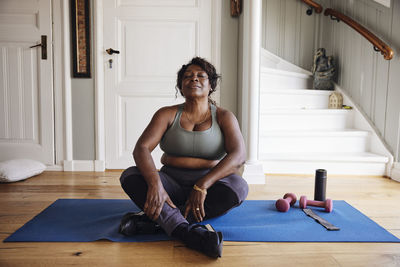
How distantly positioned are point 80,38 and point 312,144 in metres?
2.39

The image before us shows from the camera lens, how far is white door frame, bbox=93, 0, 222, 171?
3216mm

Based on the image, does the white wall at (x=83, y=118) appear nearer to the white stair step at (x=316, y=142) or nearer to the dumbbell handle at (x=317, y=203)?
the white stair step at (x=316, y=142)

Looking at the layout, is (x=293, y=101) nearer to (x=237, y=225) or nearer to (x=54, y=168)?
(x=237, y=225)

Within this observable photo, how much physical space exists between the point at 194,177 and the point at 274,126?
182cm

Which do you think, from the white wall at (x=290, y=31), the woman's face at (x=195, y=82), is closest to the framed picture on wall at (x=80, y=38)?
the woman's face at (x=195, y=82)

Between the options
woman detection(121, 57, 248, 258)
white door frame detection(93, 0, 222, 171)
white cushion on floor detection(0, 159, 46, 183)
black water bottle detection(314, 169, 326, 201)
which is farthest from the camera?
white door frame detection(93, 0, 222, 171)

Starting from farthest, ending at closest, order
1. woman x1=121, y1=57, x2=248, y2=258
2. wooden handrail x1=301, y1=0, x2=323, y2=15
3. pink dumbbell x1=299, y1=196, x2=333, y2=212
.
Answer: wooden handrail x1=301, y1=0, x2=323, y2=15, pink dumbbell x1=299, y1=196, x2=333, y2=212, woman x1=121, y1=57, x2=248, y2=258

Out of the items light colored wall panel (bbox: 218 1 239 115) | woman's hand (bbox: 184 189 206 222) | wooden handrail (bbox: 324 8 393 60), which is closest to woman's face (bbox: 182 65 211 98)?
woman's hand (bbox: 184 189 206 222)

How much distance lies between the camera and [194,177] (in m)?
1.87

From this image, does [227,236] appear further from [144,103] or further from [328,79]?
[328,79]

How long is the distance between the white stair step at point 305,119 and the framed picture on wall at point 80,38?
68.5 inches

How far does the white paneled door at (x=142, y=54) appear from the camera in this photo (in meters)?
3.24

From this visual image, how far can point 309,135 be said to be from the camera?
3328mm

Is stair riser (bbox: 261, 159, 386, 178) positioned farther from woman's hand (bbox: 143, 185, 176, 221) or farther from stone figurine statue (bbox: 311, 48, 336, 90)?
woman's hand (bbox: 143, 185, 176, 221)
